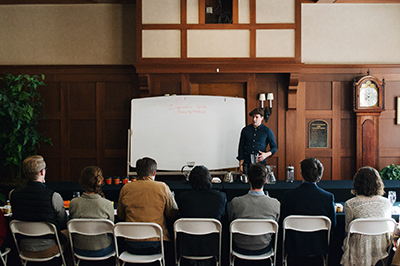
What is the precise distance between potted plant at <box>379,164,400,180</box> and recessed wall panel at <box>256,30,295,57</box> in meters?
2.28

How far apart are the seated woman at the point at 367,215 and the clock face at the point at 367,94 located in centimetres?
298

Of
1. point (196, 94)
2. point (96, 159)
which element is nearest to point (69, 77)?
point (96, 159)

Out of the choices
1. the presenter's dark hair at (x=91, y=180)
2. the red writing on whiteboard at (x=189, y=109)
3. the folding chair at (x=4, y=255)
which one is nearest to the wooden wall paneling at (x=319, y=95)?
the red writing on whiteboard at (x=189, y=109)

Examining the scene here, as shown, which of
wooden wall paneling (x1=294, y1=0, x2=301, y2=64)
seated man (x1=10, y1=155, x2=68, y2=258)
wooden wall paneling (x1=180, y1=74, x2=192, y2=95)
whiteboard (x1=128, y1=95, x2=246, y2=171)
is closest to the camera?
seated man (x1=10, y1=155, x2=68, y2=258)

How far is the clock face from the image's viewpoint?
14.9 ft

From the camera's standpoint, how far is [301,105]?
471 cm

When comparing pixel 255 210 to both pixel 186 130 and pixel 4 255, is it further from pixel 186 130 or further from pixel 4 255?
pixel 186 130

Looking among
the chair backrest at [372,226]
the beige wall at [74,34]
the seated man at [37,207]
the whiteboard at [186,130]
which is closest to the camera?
the chair backrest at [372,226]

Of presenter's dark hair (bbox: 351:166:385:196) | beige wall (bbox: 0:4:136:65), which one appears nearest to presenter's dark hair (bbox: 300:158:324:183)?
presenter's dark hair (bbox: 351:166:385:196)

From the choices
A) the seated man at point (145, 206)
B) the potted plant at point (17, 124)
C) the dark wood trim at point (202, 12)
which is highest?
the dark wood trim at point (202, 12)

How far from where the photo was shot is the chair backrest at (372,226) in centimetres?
191

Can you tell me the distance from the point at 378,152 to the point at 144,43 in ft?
13.4

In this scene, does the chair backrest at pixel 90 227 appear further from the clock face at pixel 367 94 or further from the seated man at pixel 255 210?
the clock face at pixel 367 94

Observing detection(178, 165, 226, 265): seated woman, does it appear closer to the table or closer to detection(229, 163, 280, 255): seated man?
detection(229, 163, 280, 255): seated man
